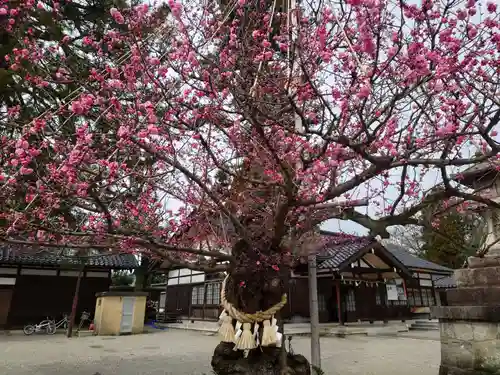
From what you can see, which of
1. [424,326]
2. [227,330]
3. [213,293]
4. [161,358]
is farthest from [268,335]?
[424,326]

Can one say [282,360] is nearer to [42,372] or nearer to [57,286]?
[42,372]

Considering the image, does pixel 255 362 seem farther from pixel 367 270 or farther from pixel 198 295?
pixel 198 295

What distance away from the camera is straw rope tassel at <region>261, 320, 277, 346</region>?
16.1 ft

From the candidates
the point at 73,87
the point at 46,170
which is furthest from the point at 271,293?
the point at 73,87

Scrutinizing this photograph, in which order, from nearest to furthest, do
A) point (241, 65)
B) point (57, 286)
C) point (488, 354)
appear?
point (241, 65) → point (488, 354) → point (57, 286)

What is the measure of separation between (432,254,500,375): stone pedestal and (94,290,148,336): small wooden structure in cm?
1392

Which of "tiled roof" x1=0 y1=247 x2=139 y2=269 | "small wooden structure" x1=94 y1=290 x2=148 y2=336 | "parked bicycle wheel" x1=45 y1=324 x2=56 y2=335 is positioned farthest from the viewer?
"tiled roof" x1=0 y1=247 x2=139 y2=269

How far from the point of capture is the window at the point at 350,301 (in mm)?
18072

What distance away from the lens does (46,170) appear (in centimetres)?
479

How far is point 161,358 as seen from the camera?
9.24 m

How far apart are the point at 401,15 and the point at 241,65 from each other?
1.82m

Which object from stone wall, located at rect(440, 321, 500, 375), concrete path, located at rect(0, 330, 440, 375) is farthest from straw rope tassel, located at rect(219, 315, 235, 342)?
stone wall, located at rect(440, 321, 500, 375)

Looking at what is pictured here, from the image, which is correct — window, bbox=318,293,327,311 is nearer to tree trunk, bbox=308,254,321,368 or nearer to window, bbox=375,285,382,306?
window, bbox=375,285,382,306

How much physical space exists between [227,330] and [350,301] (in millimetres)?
14909
